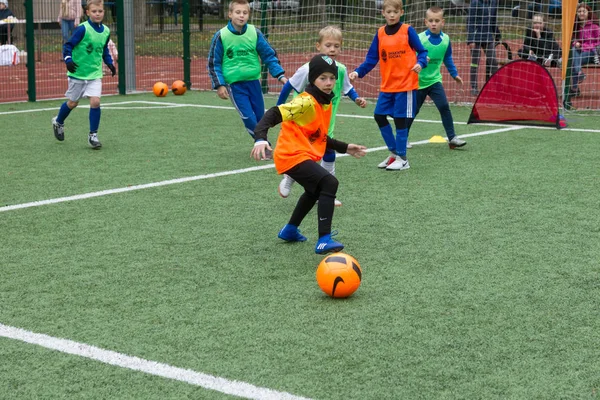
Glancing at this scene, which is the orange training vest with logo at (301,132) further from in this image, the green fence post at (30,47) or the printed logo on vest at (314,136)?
the green fence post at (30,47)

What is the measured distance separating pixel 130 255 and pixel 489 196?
339 cm

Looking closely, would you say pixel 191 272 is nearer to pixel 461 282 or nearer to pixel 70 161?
pixel 461 282

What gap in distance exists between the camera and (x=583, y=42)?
607 inches

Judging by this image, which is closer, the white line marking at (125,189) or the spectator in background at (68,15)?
the white line marking at (125,189)

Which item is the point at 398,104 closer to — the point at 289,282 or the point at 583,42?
the point at 289,282

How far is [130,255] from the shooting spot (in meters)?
5.84

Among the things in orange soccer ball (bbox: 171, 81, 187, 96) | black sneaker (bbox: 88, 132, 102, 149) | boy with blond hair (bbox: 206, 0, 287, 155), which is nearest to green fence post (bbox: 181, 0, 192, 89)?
orange soccer ball (bbox: 171, 81, 187, 96)

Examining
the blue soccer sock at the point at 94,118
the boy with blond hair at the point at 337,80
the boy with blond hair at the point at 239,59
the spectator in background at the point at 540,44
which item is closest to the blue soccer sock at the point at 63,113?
the blue soccer sock at the point at 94,118

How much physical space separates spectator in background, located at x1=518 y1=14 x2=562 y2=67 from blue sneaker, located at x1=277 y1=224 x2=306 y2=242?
987cm

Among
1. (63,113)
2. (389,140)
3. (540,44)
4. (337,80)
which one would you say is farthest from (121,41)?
(337,80)

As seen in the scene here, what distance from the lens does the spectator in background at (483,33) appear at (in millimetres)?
16047

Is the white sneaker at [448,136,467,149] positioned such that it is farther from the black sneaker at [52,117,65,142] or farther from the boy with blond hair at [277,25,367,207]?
the black sneaker at [52,117,65,142]

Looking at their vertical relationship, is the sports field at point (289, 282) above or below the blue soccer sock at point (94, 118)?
below

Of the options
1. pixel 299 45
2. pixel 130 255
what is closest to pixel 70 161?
pixel 130 255
